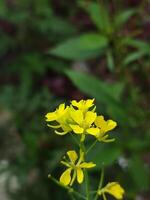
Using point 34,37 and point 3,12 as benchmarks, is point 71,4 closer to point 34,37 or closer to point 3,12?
point 34,37

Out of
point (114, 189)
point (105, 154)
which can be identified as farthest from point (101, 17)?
point (114, 189)

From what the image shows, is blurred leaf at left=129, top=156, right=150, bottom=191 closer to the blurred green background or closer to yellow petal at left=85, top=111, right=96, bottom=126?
the blurred green background

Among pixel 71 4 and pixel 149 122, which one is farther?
pixel 71 4

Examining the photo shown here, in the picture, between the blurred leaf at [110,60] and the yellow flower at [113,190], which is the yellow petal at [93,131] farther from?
the blurred leaf at [110,60]

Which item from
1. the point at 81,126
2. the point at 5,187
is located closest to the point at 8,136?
the point at 5,187

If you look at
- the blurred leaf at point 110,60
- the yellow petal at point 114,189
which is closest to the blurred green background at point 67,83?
the blurred leaf at point 110,60

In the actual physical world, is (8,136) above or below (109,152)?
above
